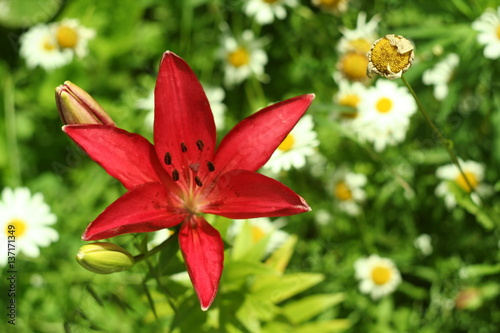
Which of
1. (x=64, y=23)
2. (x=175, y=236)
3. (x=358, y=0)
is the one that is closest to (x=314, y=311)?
(x=175, y=236)

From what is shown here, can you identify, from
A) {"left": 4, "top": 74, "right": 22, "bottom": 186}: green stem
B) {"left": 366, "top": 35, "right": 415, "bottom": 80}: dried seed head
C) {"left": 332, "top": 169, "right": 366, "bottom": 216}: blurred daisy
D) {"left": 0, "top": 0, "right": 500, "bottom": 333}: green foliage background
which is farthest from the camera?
{"left": 4, "top": 74, "right": 22, "bottom": 186}: green stem

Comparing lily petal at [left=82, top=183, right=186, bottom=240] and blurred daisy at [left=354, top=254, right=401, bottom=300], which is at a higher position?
blurred daisy at [left=354, top=254, right=401, bottom=300]

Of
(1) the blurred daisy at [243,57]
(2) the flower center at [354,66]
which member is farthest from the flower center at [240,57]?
(2) the flower center at [354,66]

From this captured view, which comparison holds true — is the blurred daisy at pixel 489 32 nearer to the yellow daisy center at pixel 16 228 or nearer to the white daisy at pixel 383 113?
the white daisy at pixel 383 113

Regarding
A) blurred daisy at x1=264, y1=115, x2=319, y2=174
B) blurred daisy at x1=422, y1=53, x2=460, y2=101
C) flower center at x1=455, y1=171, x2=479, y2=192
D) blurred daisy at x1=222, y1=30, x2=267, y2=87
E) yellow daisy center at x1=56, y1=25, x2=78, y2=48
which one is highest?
yellow daisy center at x1=56, y1=25, x2=78, y2=48

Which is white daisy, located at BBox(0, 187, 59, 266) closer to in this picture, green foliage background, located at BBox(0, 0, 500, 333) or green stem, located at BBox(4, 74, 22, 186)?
green foliage background, located at BBox(0, 0, 500, 333)

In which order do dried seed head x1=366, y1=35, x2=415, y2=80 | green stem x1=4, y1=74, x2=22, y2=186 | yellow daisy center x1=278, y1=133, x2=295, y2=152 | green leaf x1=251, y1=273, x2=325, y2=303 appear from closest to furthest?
dried seed head x1=366, y1=35, x2=415, y2=80 → green leaf x1=251, y1=273, x2=325, y2=303 → yellow daisy center x1=278, y1=133, x2=295, y2=152 → green stem x1=4, y1=74, x2=22, y2=186

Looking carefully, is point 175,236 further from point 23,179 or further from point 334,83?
point 23,179

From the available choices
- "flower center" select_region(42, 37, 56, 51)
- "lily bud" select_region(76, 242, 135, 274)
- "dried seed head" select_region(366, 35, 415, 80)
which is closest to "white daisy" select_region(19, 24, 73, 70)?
"flower center" select_region(42, 37, 56, 51)
